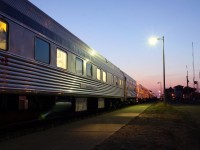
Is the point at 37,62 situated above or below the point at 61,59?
below

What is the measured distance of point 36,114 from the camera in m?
13.4

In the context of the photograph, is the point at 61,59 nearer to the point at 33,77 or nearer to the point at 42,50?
the point at 42,50

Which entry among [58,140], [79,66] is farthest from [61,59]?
[58,140]

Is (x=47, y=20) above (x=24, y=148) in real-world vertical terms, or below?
above

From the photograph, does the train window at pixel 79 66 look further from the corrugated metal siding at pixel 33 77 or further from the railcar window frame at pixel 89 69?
the railcar window frame at pixel 89 69

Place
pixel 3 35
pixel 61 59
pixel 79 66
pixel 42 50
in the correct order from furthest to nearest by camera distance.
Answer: pixel 79 66, pixel 61 59, pixel 42 50, pixel 3 35

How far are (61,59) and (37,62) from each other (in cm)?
270

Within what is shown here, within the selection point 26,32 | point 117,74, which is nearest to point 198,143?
point 26,32

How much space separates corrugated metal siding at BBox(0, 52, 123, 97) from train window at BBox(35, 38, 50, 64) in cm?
22

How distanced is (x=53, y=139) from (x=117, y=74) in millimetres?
20227

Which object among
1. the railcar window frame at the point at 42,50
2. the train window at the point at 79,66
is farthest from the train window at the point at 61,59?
the train window at the point at 79,66

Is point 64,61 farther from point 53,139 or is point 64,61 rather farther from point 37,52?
point 53,139

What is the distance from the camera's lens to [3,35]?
994 cm

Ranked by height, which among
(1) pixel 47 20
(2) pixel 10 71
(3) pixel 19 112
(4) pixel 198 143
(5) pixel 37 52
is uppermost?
(1) pixel 47 20
